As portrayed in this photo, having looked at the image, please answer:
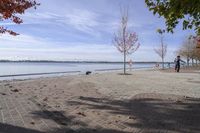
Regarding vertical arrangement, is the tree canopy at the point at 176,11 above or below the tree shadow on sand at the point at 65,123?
above

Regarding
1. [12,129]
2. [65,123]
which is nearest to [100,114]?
[65,123]

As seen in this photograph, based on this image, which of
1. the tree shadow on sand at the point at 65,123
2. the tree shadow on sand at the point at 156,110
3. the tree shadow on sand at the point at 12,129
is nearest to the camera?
the tree shadow on sand at the point at 12,129

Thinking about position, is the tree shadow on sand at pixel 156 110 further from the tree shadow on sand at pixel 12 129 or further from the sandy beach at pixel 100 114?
the tree shadow on sand at pixel 12 129

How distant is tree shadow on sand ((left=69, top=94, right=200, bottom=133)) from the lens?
869 centimetres

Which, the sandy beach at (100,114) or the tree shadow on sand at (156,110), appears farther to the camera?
the tree shadow on sand at (156,110)

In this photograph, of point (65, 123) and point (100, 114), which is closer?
point (65, 123)

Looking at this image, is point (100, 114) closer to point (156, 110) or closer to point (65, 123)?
point (65, 123)

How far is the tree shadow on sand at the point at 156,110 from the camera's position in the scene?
869 cm

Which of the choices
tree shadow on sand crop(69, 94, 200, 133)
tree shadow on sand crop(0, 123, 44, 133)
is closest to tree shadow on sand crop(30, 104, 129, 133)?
tree shadow on sand crop(0, 123, 44, 133)

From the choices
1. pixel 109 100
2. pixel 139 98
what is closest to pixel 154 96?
pixel 139 98

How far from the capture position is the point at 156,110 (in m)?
10.6

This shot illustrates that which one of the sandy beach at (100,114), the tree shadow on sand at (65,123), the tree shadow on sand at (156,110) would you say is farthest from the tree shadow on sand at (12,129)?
the tree shadow on sand at (156,110)

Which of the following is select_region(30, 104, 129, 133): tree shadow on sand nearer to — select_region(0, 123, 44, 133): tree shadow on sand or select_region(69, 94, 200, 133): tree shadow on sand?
select_region(0, 123, 44, 133): tree shadow on sand

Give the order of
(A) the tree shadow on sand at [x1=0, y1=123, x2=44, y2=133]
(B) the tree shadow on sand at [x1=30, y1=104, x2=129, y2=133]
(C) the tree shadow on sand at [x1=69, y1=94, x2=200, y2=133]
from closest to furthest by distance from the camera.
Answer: (A) the tree shadow on sand at [x1=0, y1=123, x2=44, y2=133] → (B) the tree shadow on sand at [x1=30, y1=104, x2=129, y2=133] → (C) the tree shadow on sand at [x1=69, y1=94, x2=200, y2=133]
